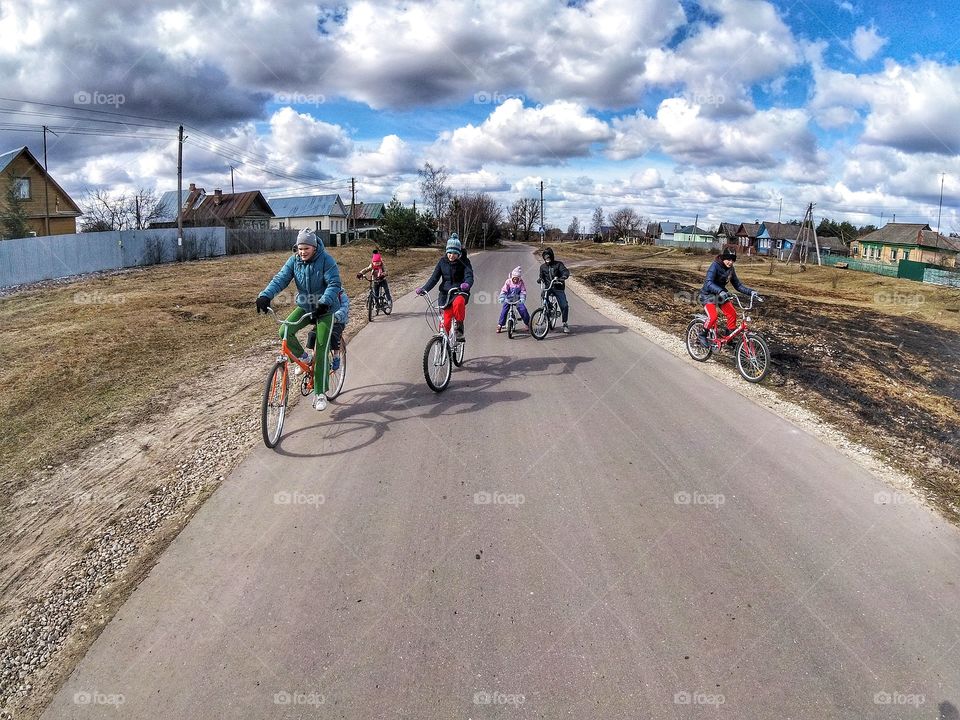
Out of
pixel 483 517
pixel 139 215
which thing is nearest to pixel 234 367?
pixel 483 517

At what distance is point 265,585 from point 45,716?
1.11 metres

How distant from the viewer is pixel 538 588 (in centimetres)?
344

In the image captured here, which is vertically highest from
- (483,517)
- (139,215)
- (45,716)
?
(139,215)

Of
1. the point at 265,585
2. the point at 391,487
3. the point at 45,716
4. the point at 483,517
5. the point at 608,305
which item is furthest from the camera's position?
the point at 608,305

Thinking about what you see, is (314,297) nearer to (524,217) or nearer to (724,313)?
(724,313)

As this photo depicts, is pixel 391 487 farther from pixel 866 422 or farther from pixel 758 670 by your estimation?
pixel 866 422

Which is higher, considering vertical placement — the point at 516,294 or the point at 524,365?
the point at 516,294

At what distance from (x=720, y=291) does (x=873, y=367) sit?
3.50 meters

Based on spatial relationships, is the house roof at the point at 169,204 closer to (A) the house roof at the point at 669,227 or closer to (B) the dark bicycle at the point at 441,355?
(B) the dark bicycle at the point at 441,355

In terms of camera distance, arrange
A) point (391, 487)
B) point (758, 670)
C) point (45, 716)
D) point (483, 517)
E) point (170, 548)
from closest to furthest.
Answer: point (45, 716) < point (758, 670) < point (170, 548) < point (483, 517) < point (391, 487)

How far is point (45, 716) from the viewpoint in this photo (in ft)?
8.57

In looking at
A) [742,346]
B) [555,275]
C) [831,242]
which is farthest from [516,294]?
[831,242]

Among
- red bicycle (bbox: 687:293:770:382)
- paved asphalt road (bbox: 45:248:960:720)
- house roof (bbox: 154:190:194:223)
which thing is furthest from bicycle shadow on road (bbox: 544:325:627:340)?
house roof (bbox: 154:190:194:223)

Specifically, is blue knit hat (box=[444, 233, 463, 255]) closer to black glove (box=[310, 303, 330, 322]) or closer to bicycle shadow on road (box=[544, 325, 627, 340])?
black glove (box=[310, 303, 330, 322])
